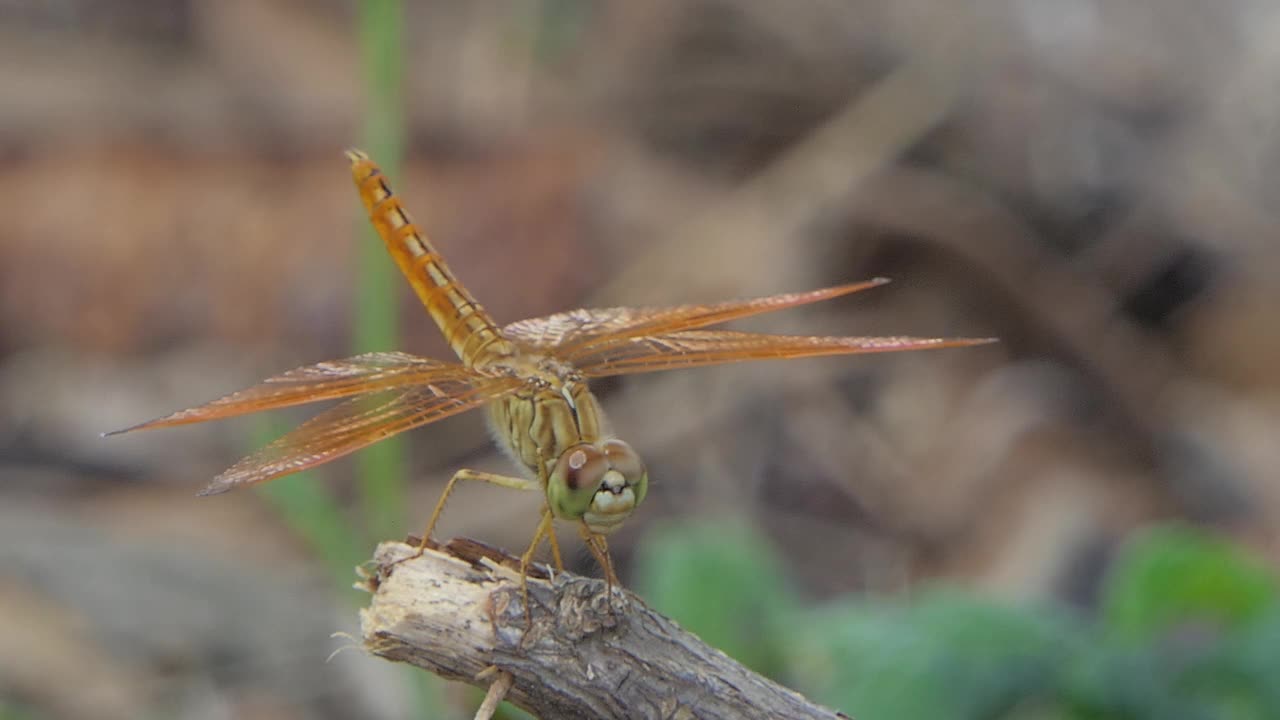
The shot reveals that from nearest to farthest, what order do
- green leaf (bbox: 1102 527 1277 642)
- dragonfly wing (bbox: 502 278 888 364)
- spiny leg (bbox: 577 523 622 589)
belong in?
spiny leg (bbox: 577 523 622 589)
dragonfly wing (bbox: 502 278 888 364)
green leaf (bbox: 1102 527 1277 642)

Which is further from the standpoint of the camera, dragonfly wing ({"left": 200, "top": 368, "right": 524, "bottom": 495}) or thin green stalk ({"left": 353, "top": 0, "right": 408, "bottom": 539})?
thin green stalk ({"left": 353, "top": 0, "right": 408, "bottom": 539})

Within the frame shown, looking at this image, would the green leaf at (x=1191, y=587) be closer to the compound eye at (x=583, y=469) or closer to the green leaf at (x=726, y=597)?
the green leaf at (x=726, y=597)

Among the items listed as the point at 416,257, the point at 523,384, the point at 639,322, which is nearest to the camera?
the point at 523,384

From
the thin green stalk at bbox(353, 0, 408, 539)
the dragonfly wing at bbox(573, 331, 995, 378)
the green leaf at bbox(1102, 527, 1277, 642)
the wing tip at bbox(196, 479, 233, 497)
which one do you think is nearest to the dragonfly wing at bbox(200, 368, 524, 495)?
the wing tip at bbox(196, 479, 233, 497)

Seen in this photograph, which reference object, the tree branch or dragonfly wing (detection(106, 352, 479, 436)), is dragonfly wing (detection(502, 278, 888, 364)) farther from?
the tree branch

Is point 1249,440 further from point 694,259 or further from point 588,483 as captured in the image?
point 588,483

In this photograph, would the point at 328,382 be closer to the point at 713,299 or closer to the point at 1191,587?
the point at 1191,587

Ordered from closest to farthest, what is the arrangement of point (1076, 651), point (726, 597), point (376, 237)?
point (1076, 651) → point (376, 237) → point (726, 597)

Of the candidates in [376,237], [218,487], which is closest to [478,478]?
[218,487]

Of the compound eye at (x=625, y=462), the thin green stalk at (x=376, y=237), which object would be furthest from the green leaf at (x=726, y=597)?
the compound eye at (x=625, y=462)
